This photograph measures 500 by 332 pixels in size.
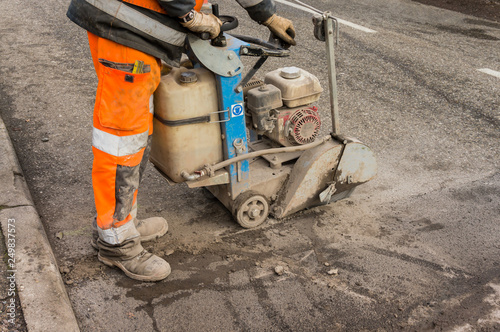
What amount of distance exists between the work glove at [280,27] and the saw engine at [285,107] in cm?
25

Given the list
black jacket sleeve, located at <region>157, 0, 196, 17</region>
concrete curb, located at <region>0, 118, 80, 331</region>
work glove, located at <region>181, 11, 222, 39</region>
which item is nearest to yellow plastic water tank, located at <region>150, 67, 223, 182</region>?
work glove, located at <region>181, 11, 222, 39</region>

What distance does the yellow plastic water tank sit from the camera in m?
2.68

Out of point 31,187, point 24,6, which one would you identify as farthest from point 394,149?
point 24,6

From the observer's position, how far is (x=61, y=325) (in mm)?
2350

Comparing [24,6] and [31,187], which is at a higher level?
[24,6]

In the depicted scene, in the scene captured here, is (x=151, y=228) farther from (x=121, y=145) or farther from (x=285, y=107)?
(x=285, y=107)

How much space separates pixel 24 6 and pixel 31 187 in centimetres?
531

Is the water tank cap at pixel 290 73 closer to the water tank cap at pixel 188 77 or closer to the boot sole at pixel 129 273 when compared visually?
the water tank cap at pixel 188 77

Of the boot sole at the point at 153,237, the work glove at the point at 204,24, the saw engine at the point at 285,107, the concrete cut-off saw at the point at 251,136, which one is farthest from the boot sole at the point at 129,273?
the work glove at the point at 204,24

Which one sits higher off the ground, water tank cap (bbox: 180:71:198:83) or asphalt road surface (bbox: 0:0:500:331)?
water tank cap (bbox: 180:71:198:83)

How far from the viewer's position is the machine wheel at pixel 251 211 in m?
3.13

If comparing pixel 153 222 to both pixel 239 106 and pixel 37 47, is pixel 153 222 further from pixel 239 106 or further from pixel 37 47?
pixel 37 47

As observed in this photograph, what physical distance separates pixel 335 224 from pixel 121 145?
1519 millimetres

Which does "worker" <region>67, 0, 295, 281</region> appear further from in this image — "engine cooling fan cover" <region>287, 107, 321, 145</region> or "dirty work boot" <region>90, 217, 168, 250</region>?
"engine cooling fan cover" <region>287, 107, 321, 145</region>
